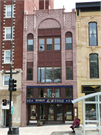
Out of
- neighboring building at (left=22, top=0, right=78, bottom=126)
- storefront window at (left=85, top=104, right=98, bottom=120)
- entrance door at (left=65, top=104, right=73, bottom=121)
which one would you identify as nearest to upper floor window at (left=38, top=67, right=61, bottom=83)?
neighboring building at (left=22, top=0, right=78, bottom=126)

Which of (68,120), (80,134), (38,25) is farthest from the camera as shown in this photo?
(38,25)

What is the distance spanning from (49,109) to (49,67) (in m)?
5.21

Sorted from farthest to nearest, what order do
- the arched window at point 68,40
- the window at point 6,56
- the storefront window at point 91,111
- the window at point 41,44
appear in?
the window at point 6,56 → the window at point 41,44 → the arched window at point 68,40 → the storefront window at point 91,111

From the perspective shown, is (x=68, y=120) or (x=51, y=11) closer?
(x=68, y=120)

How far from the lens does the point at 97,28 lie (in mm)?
25609

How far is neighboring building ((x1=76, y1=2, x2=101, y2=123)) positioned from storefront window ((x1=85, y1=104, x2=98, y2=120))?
7.04 metres

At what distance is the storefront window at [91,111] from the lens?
54.3ft

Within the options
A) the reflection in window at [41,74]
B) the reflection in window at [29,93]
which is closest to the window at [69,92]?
the reflection in window at [41,74]

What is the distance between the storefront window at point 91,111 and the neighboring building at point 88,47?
7.04 meters

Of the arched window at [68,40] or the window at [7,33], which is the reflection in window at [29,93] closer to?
the arched window at [68,40]

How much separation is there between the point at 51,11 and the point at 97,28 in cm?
630

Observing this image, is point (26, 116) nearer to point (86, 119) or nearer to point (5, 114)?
point (5, 114)

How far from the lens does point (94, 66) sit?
25.2 metres

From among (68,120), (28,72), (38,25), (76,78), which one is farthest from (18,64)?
(68,120)
